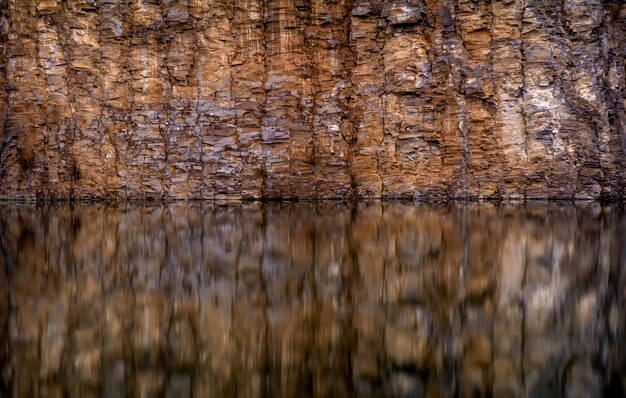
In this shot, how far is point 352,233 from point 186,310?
631 cm

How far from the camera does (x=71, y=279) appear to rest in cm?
701

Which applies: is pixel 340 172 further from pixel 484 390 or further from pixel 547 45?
pixel 484 390

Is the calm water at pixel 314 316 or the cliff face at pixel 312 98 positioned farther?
the cliff face at pixel 312 98

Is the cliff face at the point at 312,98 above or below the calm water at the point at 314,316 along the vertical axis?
above

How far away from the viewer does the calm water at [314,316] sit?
387 cm

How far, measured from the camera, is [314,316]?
5332 mm

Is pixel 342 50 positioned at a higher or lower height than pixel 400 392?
higher

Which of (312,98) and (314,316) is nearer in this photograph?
(314,316)

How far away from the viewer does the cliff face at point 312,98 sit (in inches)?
882

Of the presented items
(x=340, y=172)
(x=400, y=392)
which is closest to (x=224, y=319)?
(x=400, y=392)

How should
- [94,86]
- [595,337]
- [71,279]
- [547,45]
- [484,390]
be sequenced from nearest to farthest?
1. [484,390]
2. [595,337]
3. [71,279]
4. [547,45]
5. [94,86]

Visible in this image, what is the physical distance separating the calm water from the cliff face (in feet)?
39.0

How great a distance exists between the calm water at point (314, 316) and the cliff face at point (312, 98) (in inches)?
468

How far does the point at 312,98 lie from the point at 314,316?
62.0 ft
